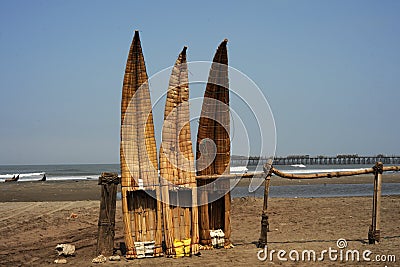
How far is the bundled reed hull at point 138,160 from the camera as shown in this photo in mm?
8383

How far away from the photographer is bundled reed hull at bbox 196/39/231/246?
892 cm

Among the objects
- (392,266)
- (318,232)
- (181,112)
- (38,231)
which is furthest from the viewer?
(38,231)

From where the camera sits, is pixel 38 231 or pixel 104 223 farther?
pixel 38 231

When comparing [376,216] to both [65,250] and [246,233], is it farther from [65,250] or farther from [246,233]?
[65,250]

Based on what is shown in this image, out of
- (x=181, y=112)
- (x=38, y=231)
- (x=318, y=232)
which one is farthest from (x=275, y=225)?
(x=38, y=231)

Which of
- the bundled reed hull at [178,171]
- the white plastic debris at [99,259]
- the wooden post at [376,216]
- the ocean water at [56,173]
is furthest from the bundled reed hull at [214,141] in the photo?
the ocean water at [56,173]

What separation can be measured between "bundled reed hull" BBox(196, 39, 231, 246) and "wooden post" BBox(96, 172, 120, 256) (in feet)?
5.45

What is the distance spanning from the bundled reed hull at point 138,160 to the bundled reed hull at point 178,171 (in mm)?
191

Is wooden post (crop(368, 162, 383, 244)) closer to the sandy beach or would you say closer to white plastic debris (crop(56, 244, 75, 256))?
the sandy beach

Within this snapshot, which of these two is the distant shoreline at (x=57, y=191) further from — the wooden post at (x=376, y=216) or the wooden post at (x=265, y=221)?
the wooden post at (x=376, y=216)

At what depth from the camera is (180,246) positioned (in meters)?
8.54

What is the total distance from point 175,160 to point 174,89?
1315 mm

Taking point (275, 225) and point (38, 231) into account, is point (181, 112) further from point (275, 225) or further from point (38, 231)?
point (38, 231)

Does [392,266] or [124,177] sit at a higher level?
[124,177]
